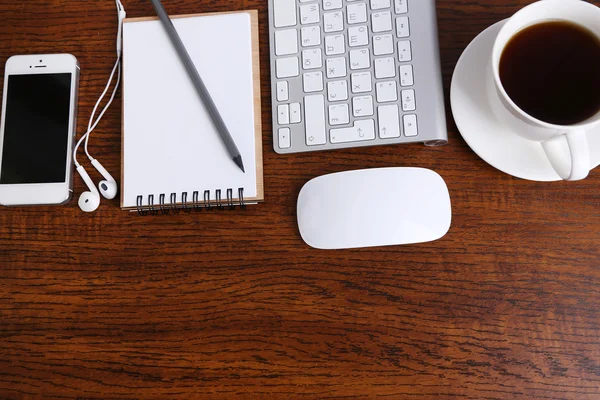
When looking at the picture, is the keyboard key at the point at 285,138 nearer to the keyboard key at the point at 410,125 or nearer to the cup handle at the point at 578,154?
the keyboard key at the point at 410,125

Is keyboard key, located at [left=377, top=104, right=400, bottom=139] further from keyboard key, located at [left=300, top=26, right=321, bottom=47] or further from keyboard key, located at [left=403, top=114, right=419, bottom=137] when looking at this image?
keyboard key, located at [left=300, top=26, right=321, bottom=47]

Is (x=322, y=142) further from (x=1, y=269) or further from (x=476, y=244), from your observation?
(x=1, y=269)

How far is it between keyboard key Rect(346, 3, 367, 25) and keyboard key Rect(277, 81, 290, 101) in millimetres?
108

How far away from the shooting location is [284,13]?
0.57 metres

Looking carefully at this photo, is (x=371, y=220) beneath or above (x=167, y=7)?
beneath

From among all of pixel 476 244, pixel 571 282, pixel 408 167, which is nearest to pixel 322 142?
pixel 408 167

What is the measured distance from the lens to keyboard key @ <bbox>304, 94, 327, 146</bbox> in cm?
55

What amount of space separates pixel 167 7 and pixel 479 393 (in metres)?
0.58

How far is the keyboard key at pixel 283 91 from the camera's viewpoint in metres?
0.56

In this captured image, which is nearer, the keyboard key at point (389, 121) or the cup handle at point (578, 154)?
the cup handle at point (578, 154)

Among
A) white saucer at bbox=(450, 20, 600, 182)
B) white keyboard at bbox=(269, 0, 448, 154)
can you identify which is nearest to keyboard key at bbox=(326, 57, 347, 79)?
white keyboard at bbox=(269, 0, 448, 154)

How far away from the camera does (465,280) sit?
525 mm

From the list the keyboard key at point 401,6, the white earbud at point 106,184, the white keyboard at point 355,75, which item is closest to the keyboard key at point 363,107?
the white keyboard at point 355,75

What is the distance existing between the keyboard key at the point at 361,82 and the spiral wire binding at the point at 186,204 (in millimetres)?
177
